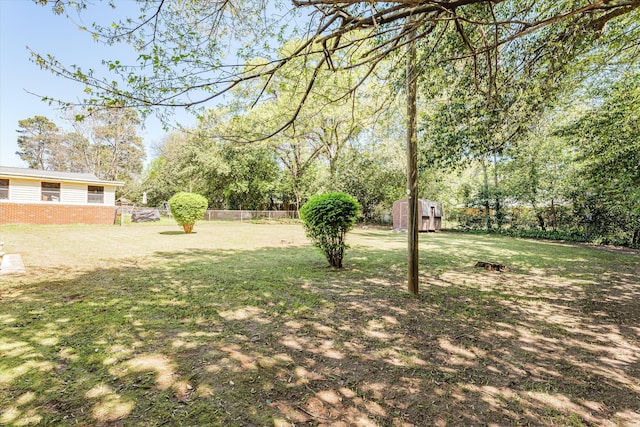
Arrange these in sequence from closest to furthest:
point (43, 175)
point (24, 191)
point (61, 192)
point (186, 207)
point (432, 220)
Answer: point (186, 207) → point (24, 191) → point (43, 175) → point (61, 192) → point (432, 220)

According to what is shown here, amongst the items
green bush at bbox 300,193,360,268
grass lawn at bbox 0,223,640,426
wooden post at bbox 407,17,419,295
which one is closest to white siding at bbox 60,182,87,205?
grass lawn at bbox 0,223,640,426

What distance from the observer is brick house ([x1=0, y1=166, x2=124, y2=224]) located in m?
15.2

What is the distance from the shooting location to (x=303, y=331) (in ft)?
10.2

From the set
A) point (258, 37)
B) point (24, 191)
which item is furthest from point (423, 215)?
point (24, 191)

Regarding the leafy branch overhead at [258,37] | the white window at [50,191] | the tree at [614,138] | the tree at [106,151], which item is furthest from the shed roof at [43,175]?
the tree at [614,138]

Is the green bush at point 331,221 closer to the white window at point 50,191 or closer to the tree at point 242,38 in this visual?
the tree at point 242,38

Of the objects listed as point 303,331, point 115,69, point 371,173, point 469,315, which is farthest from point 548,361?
point 371,173

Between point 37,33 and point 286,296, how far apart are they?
473cm

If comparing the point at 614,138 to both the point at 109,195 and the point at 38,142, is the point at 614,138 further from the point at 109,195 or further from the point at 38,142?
the point at 38,142

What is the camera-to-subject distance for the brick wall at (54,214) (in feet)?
50.0

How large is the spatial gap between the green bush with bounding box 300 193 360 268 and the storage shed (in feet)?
38.1

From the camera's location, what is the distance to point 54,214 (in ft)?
53.4

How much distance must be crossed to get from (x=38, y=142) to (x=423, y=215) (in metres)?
44.6

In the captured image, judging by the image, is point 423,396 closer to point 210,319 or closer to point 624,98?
point 210,319
